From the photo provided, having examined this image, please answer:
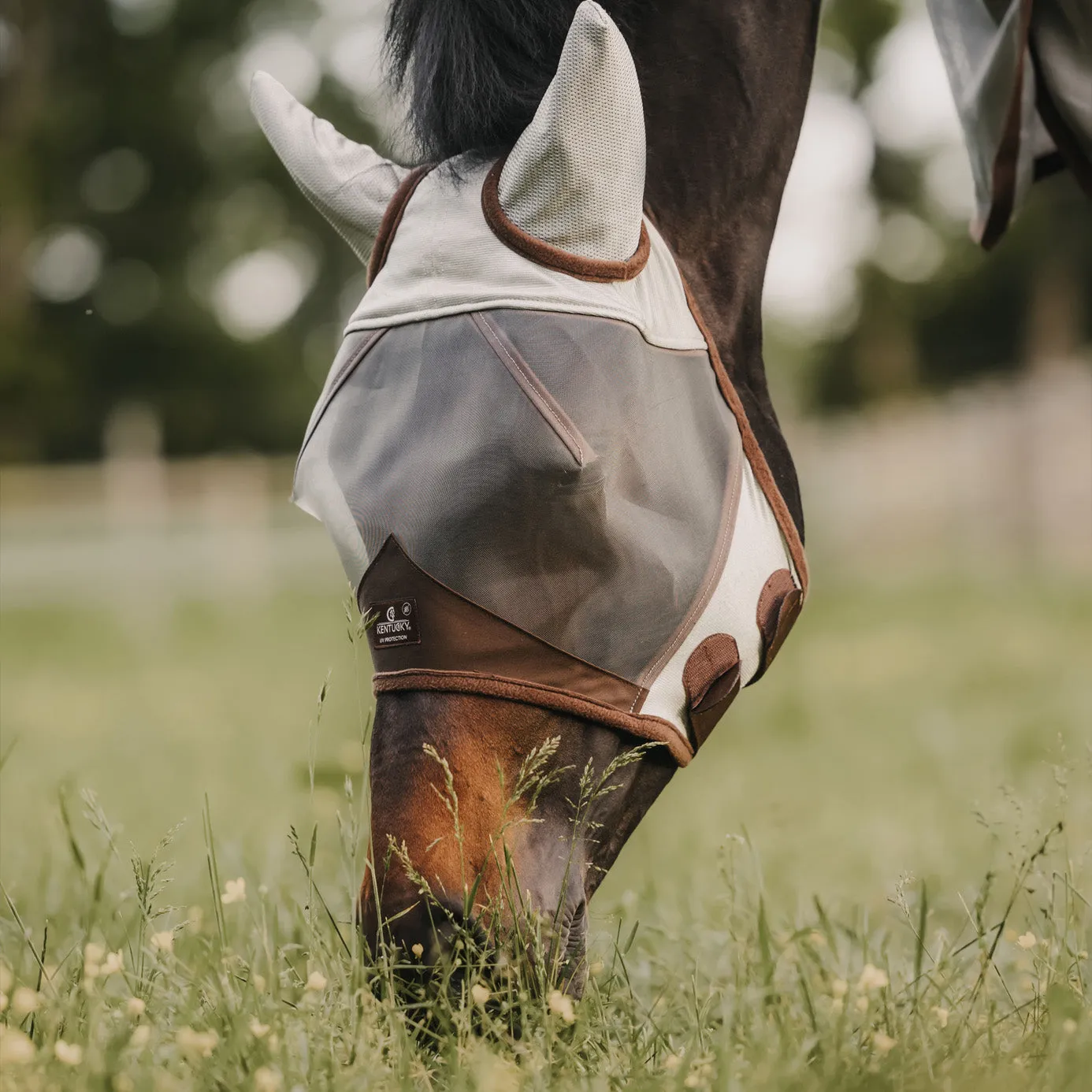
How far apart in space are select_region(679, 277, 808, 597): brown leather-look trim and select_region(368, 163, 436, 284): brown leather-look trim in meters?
0.38

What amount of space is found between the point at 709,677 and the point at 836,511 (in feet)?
58.1

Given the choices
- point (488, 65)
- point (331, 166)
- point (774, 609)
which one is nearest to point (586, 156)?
point (488, 65)

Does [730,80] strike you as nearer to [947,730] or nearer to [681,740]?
[681,740]

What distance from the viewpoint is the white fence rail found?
1502 centimetres

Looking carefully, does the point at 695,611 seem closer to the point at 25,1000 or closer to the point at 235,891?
the point at 235,891

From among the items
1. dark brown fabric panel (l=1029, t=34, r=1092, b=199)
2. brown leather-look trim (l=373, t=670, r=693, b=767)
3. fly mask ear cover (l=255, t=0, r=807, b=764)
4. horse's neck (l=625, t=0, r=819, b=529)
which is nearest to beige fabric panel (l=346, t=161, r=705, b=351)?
fly mask ear cover (l=255, t=0, r=807, b=764)

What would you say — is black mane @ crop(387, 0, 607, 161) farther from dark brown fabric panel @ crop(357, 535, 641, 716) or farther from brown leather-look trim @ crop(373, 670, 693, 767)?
brown leather-look trim @ crop(373, 670, 693, 767)

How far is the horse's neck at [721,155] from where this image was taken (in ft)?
5.97

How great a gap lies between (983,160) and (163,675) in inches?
286

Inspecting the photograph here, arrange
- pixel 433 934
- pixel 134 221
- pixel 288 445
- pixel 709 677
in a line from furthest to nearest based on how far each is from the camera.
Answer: pixel 288 445
pixel 134 221
pixel 709 677
pixel 433 934

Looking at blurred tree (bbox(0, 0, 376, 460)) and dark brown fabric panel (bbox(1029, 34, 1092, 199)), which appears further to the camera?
blurred tree (bbox(0, 0, 376, 460))

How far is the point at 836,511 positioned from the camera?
1888 centimetres

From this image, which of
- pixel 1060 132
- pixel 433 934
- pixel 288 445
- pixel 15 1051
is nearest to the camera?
pixel 15 1051

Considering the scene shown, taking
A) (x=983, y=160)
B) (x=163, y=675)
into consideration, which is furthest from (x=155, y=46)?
(x=983, y=160)
